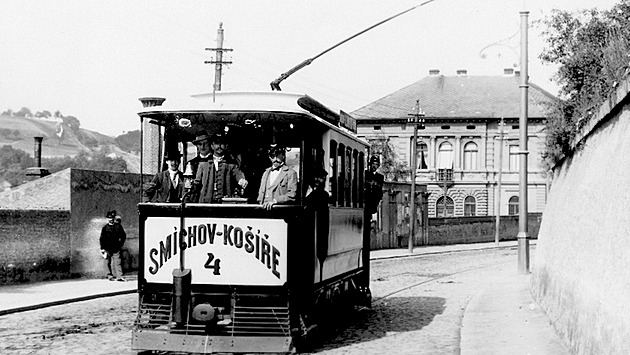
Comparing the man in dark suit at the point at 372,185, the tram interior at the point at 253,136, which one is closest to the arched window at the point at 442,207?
the man in dark suit at the point at 372,185

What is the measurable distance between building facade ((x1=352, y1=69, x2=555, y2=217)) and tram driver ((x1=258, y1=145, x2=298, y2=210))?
6159 centimetres

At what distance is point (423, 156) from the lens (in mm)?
75688

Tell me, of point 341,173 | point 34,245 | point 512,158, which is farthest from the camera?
point 512,158

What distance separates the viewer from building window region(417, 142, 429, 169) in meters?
75.4

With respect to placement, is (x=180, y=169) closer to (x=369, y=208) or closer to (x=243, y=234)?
(x=243, y=234)

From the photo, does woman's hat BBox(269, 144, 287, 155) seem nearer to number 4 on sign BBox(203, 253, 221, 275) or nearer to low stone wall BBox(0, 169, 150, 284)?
number 4 on sign BBox(203, 253, 221, 275)

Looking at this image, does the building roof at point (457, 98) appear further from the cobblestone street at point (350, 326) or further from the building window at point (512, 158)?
the cobblestone street at point (350, 326)

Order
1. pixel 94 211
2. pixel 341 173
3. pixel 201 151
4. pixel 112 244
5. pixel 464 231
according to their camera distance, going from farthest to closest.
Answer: pixel 464 231, pixel 94 211, pixel 112 244, pixel 341 173, pixel 201 151

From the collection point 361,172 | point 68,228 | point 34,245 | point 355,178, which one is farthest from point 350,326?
point 68,228

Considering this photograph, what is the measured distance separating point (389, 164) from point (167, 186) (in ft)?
183

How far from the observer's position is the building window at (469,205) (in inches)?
2943

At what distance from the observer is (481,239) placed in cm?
6106

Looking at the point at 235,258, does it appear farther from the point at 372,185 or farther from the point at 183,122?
the point at 372,185

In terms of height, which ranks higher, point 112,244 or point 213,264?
point 213,264
